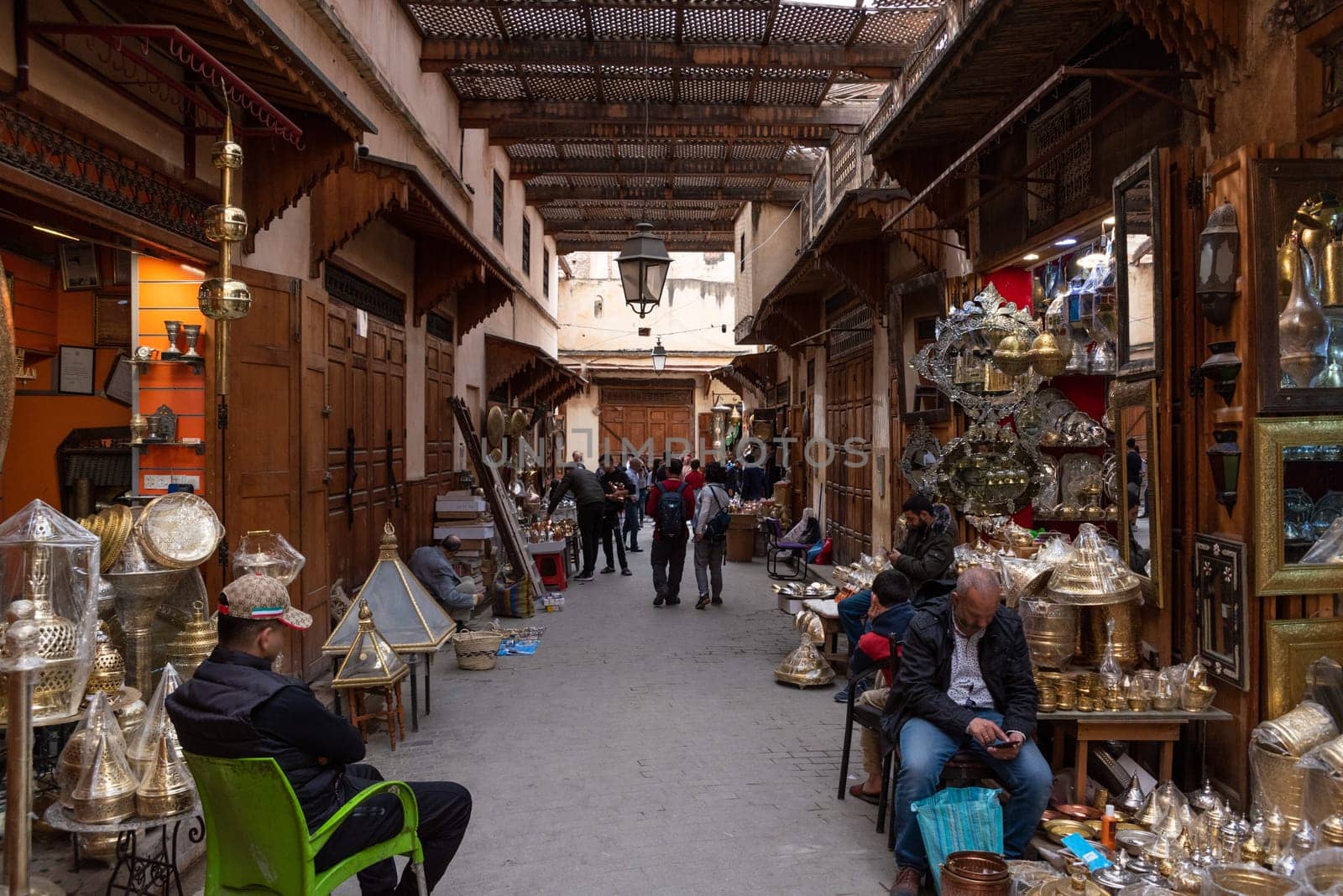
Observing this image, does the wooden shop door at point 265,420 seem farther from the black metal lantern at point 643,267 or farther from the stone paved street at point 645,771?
the black metal lantern at point 643,267

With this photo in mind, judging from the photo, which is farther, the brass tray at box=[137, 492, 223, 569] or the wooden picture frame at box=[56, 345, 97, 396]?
the wooden picture frame at box=[56, 345, 97, 396]

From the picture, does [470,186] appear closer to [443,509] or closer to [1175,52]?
[443,509]

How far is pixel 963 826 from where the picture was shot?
3818 millimetres

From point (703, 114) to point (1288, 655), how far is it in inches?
425

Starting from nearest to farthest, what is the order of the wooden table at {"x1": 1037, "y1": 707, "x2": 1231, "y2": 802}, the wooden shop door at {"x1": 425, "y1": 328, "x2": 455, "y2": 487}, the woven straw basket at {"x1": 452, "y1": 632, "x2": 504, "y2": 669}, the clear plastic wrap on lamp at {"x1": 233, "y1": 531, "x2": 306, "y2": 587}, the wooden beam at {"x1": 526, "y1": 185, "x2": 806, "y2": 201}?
the wooden table at {"x1": 1037, "y1": 707, "x2": 1231, "y2": 802} < the clear plastic wrap on lamp at {"x1": 233, "y1": 531, "x2": 306, "y2": 587} < the woven straw basket at {"x1": 452, "y1": 632, "x2": 504, "y2": 669} < the wooden shop door at {"x1": 425, "y1": 328, "x2": 455, "y2": 487} < the wooden beam at {"x1": 526, "y1": 185, "x2": 806, "y2": 201}

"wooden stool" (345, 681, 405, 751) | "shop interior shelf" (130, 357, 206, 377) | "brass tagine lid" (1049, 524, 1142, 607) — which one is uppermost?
"shop interior shelf" (130, 357, 206, 377)

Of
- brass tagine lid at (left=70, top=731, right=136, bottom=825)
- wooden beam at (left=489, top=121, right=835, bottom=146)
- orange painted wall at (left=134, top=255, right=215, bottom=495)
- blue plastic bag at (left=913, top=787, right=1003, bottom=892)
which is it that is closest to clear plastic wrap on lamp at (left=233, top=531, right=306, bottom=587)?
orange painted wall at (left=134, top=255, right=215, bottom=495)

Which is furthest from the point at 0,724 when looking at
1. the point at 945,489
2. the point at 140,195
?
the point at 945,489

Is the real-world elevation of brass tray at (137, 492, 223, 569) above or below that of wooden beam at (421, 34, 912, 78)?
below

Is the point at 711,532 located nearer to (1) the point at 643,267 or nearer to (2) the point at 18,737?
(1) the point at 643,267

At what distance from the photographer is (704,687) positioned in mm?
7469

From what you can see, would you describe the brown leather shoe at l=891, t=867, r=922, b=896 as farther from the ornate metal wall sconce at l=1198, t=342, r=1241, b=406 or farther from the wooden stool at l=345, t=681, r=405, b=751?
the wooden stool at l=345, t=681, r=405, b=751

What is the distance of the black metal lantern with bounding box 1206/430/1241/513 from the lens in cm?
424

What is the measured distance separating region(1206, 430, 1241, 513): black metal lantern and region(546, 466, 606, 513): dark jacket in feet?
31.6
